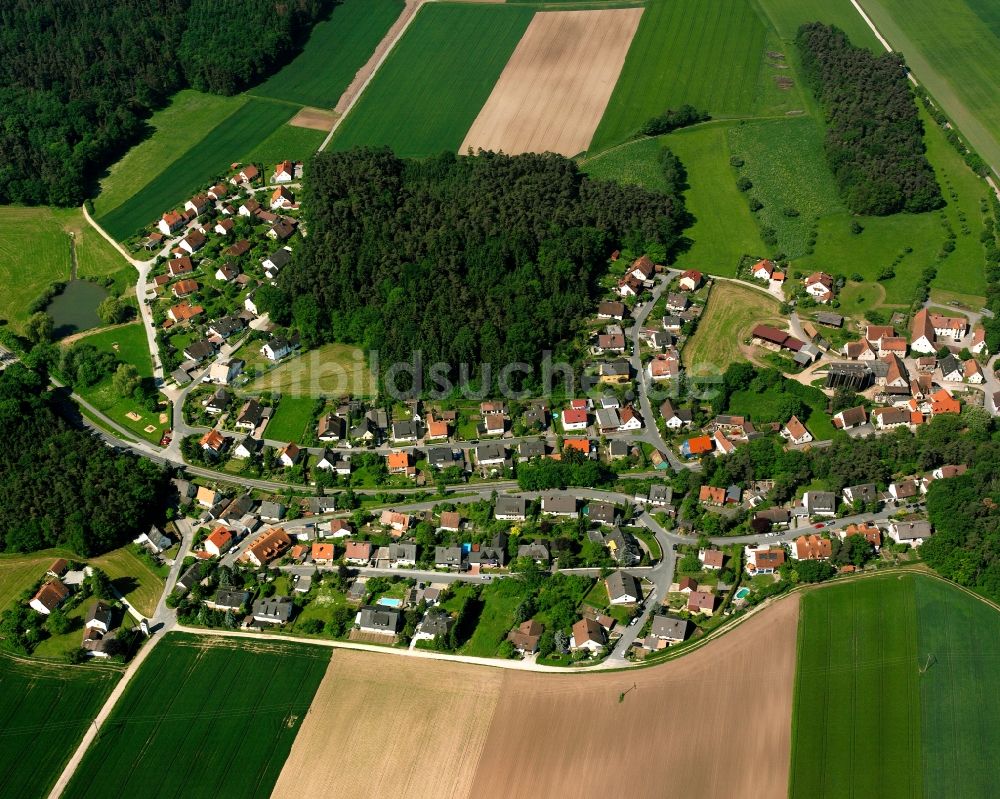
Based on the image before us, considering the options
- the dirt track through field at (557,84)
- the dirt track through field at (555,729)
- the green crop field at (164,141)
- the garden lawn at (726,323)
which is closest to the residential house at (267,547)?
the dirt track through field at (555,729)

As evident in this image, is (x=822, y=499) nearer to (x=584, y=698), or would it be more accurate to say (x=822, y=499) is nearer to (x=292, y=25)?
(x=584, y=698)

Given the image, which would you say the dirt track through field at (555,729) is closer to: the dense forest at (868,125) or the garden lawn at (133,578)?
the garden lawn at (133,578)

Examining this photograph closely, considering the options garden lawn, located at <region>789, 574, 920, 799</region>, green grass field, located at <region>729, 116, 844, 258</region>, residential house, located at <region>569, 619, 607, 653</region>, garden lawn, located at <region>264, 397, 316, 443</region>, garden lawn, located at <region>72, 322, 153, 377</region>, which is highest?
green grass field, located at <region>729, 116, 844, 258</region>

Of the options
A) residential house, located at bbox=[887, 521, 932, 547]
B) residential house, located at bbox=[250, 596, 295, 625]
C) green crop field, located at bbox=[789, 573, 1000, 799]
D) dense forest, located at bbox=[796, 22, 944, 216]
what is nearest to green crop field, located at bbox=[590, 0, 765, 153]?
dense forest, located at bbox=[796, 22, 944, 216]

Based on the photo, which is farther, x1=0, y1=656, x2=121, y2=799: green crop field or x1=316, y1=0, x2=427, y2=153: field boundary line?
x1=316, y1=0, x2=427, y2=153: field boundary line

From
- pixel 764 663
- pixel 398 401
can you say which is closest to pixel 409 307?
pixel 398 401

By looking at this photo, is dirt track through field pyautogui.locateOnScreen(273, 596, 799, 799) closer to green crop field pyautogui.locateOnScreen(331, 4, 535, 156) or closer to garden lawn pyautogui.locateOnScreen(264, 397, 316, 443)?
garden lawn pyautogui.locateOnScreen(264, 397, 316, 443)
